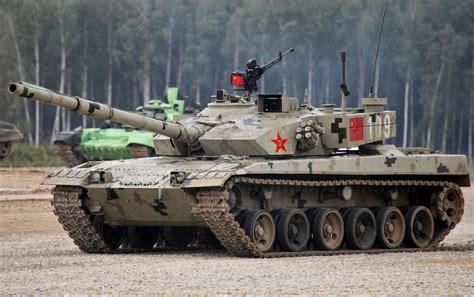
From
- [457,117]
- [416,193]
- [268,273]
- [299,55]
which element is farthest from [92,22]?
[268,273]

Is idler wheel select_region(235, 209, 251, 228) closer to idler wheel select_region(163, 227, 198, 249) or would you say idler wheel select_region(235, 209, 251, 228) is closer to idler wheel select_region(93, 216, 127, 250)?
idler wheel select_region(93, 216, 127, 250)

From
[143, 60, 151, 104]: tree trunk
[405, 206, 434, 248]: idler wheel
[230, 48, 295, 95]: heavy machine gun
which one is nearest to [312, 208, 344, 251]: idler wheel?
[405, 206, 434, 248]: idler wheel

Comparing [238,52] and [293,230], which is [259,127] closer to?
[293,230]

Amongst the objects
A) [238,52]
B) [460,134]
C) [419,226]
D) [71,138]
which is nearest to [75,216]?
[419,226]

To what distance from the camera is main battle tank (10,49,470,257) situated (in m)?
18.5

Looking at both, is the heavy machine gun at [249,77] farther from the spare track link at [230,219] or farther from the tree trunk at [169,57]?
the tree trunk at [169,57]

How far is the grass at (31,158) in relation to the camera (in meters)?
45.2

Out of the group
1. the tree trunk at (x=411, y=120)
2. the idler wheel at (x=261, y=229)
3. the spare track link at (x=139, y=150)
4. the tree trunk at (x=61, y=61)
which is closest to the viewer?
the idler wheel at (x=261, y=229)

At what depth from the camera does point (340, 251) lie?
19906 millimetres

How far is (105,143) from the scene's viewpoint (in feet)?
129

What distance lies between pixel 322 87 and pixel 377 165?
4446 cm

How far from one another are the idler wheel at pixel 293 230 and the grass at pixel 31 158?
82.5 feet

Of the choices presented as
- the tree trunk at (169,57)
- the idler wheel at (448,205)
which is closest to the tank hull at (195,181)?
the idler wheel at (448,205)

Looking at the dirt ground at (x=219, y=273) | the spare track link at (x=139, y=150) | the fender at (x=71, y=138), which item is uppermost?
the fender at (x=71, y=138)
